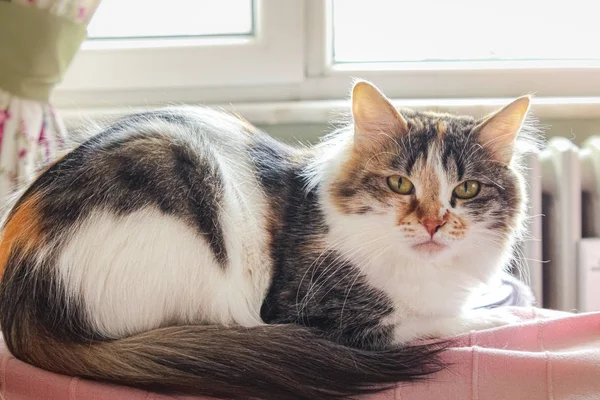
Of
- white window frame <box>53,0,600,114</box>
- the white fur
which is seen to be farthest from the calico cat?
white window frame <box>53,0,600,114</box>

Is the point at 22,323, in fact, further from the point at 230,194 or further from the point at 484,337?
the point at 484,337

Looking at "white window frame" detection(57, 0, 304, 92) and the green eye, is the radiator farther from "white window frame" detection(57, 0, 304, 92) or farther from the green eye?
"white window frame" detection(57, 0, 304, 92)

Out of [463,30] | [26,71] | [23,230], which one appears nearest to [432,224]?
[23,230]

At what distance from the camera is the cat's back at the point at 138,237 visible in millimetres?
966

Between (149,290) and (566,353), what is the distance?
586 mm

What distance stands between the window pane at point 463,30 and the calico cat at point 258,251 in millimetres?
773

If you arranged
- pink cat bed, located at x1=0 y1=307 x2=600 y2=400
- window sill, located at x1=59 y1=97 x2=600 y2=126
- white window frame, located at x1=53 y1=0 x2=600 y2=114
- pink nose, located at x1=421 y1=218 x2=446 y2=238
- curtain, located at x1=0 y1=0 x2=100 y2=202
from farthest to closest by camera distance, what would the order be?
white window frame, located at x1=53 y1=0 x2=600 y2=114
window sill, located at x1=59 y1=97 x2=600 y2=126
curtain, located at x1=0 y1=0 x2=100 y2=202
pink nose, located at x1=421 y1=218 x2=446 y2=238
pink cat bed, located at x1=0 y1=307 x2=600 y2=400

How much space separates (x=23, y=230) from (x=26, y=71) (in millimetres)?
591

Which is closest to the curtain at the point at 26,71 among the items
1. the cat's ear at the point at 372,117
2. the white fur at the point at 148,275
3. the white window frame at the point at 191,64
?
the white window frame at the point at 191,64

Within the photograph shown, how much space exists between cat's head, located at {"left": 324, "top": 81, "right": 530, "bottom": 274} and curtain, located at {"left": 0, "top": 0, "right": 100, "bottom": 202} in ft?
2.26

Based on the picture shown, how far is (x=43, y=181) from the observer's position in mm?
1030

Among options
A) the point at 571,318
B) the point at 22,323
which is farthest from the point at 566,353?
the point at 22,323

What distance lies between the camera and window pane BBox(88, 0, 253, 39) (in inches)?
74.9

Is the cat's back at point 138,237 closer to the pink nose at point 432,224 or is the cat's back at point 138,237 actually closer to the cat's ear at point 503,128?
the pink nose at point 432,224
